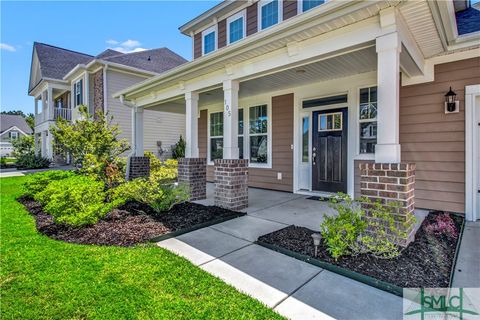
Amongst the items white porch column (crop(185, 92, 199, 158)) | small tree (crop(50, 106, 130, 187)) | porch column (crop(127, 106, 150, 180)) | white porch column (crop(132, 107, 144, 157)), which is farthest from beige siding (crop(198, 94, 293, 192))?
small tree (crop(50, 106, 130, 187))

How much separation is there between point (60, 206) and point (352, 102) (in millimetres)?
5696

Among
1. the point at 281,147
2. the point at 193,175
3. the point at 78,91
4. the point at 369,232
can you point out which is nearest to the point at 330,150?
the point at 281,147

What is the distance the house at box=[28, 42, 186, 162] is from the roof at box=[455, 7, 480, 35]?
10274mm

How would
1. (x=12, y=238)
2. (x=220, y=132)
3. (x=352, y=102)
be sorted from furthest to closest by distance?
(x=220, y=132) < (x=352, y=102) < (x=12, y=238)

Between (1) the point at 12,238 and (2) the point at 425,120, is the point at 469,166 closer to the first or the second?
(2) the point at 425,120

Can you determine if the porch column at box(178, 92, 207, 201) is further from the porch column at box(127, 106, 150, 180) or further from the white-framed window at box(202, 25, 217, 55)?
the white-framed window at box(202, 25, 217, 55)

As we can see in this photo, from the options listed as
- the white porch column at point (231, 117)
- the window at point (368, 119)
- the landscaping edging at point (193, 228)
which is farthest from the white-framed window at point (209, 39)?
the landscaping edging at point (193, 228)

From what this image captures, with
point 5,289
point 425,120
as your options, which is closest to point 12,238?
point 5,289

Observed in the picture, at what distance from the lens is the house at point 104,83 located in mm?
11633

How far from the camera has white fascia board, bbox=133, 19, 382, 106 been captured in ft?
10.6

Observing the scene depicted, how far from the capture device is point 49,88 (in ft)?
49.6

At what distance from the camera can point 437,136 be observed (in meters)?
4.45

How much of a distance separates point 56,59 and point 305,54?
18874 mm

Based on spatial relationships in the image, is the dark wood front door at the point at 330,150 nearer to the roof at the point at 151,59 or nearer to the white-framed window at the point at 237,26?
the white-framed window at the point at 237,26
